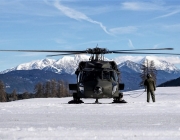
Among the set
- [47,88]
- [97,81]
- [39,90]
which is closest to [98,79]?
[97,81]

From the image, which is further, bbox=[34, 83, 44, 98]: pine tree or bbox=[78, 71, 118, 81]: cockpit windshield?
bbox=[34, 83, 44, 98]: pine tree

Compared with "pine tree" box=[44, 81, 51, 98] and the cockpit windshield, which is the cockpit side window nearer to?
the cockpit windshield

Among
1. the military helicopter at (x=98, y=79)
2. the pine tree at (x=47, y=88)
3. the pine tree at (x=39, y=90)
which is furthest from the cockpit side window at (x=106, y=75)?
the pine tree at (x=47, y=88)

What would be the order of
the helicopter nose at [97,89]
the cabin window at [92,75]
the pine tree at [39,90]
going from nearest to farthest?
the helicopter nose at [97,89], the cabin window at [92,75], the pine tree at [39,90]

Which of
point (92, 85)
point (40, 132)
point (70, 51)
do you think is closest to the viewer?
point (40, 132)

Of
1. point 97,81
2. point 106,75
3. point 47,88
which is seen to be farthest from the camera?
point 47,88

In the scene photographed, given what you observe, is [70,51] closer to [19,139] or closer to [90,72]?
[90,72]

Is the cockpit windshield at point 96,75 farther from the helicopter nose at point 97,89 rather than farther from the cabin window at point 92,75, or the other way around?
the helicopter nose at point 97,89

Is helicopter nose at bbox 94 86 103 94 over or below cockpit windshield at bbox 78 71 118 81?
below

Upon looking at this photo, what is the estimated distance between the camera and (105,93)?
23703 mm

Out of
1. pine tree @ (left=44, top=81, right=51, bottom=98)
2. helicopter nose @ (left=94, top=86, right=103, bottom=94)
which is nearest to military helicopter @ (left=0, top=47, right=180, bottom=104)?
helicopter nose @ (left=94, top=86, right=103, bottom=94)

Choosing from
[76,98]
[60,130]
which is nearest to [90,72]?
[76,98]

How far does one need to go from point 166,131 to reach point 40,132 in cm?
235

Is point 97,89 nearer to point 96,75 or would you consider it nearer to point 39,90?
point 96,75
